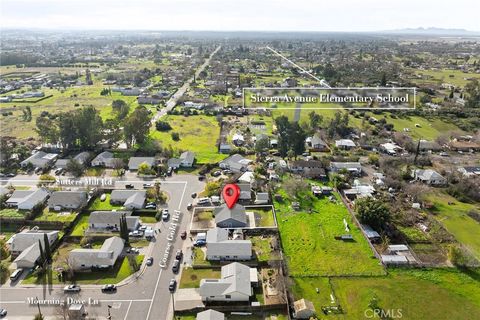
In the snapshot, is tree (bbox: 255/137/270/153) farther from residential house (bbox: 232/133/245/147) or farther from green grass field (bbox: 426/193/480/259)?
green grass field (bbox: 426/193/480/259)

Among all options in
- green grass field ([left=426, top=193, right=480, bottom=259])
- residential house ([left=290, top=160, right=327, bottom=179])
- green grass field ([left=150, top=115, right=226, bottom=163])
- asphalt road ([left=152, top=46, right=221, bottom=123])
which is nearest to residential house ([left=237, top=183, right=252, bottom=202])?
residential house ([left=290, top=160, right=327, bottom=179])

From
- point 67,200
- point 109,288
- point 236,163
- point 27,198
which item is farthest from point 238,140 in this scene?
point 109,288

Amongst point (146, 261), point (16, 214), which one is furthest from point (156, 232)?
point (16, 214)

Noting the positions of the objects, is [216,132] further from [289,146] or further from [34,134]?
[34,134]

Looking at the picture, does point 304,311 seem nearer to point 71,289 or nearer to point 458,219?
point 71,289

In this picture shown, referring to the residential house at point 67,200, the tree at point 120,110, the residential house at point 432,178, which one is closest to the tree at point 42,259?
the residential house at point 67,200

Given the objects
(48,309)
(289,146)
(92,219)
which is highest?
(289,146)
